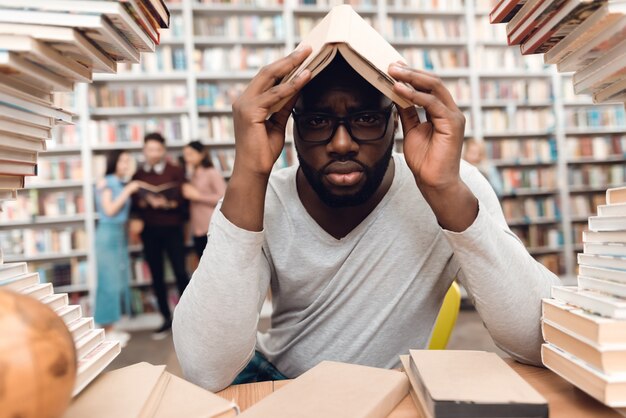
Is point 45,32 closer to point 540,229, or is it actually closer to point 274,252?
point 274,252

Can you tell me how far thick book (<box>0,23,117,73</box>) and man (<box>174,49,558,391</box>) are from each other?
0.75 ft

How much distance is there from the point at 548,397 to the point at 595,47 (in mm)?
480

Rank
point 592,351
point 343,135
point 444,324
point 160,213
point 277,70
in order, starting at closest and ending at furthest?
point 592,351 < point 277,70 < point 343,135 < point 444,324 < point 160,213

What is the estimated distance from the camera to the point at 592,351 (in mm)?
544

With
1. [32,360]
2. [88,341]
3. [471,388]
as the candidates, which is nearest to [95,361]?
[88,341]

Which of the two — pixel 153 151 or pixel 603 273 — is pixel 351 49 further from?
pixel 153 151

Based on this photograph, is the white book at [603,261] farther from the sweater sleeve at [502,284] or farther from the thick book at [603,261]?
the sweater sleeve at [502,284]

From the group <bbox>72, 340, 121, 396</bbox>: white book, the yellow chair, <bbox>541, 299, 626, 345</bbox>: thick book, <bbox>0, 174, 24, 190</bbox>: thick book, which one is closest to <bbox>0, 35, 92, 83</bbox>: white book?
<bbox>0, 174, 24, 190</bbox>: thick book

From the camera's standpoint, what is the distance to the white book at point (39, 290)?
59 cm

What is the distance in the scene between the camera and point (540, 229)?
4781 mm

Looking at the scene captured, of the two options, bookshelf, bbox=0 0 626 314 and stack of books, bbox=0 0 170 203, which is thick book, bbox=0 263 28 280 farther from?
bookshelf, bbox=0 0 626 314

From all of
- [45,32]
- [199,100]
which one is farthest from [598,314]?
[199,100]

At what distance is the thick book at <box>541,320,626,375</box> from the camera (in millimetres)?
520

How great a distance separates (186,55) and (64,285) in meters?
2.29
